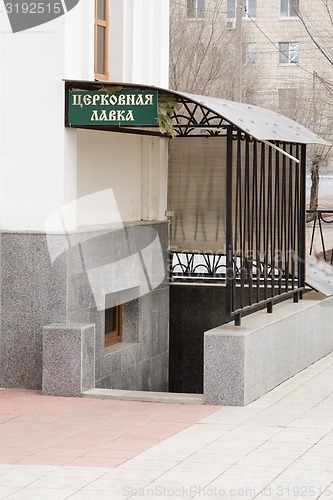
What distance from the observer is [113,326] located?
14352 millimetres

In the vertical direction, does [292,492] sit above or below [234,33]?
below

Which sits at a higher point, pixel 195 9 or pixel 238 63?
pixel 195 9

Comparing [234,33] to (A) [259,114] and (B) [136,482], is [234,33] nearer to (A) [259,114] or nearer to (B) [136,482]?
(A) [259,114]

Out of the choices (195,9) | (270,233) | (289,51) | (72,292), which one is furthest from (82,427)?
(289,51)

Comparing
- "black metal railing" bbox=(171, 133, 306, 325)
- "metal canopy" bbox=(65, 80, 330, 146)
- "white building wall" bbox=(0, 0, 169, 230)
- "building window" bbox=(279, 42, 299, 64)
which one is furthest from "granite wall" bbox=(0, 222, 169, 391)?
"building window" bbox=(279, 42, 299, 64)

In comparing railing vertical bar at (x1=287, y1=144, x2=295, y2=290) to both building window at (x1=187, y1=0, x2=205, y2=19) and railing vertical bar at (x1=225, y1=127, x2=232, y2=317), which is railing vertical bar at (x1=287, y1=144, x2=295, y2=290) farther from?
building window at (x1=187, y1=0, x2=205, y2=19)

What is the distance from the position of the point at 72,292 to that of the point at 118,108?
194 centimetres

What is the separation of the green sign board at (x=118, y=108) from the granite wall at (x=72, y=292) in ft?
4.07

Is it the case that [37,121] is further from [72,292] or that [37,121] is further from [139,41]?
[139,41]

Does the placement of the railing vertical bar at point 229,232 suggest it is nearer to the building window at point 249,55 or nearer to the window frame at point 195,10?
the window frame at point 195,10

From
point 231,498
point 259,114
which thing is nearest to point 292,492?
point 231,498

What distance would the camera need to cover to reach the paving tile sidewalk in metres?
8.37

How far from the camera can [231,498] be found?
320 inches

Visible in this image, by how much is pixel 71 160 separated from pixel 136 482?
15.2ft
